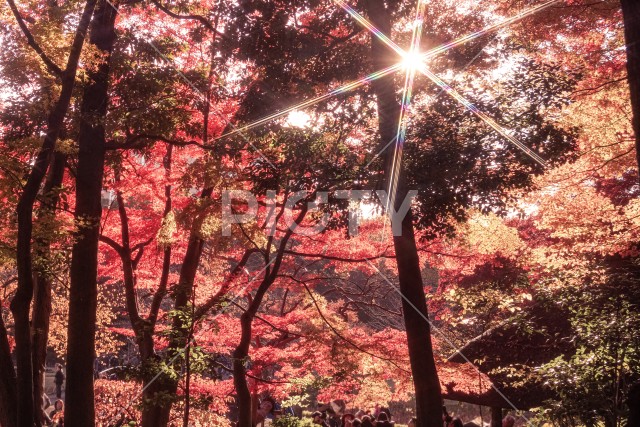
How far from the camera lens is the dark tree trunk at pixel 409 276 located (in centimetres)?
750

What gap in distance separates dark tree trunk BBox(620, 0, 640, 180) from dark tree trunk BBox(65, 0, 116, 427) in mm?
6007

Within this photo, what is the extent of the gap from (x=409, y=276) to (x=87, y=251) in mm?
4668

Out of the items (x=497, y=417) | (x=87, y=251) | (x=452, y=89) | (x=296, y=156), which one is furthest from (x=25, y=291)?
(x=497, y=417)

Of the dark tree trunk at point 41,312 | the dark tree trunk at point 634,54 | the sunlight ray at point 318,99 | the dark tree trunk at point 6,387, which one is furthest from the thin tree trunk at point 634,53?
the dark tree trunk at point 41,312

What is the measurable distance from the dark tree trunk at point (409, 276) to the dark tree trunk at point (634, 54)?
3521mm

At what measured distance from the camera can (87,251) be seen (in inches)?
282

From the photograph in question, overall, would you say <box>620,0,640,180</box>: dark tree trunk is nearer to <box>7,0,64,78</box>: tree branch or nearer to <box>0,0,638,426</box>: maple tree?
<box>0,0,638,426</box>: maple tree

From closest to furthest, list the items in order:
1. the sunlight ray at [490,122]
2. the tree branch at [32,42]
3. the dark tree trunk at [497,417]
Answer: the tree branch at [32,42] → the sunlight ray at [490,122] → the dark tree trunk at [497,417]

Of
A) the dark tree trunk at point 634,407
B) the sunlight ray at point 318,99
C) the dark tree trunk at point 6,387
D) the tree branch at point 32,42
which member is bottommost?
the dark tree trunk at point 634,407

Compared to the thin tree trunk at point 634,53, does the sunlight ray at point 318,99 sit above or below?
above

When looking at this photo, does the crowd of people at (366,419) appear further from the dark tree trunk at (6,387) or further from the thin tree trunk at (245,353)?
the dark tree trunk at (6,387)

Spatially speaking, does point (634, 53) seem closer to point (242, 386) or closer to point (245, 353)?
point (245, 353)

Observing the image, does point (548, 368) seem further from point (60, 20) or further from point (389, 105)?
point (60, 20)

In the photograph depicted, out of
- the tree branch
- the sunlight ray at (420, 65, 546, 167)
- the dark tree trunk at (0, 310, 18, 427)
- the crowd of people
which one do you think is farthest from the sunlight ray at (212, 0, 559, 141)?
the crowd of people
